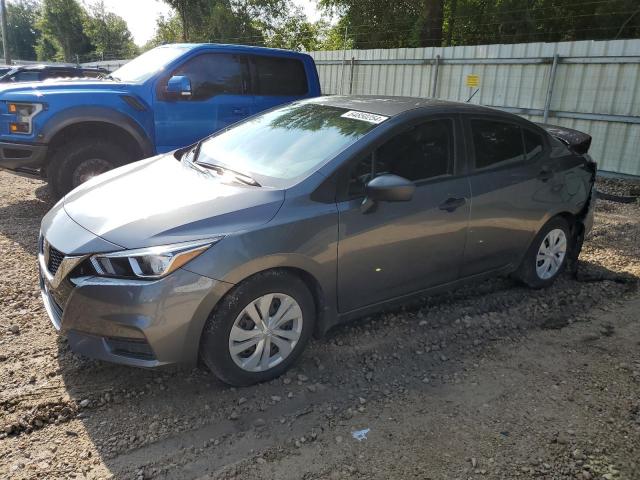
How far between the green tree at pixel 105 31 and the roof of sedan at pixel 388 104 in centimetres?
4885

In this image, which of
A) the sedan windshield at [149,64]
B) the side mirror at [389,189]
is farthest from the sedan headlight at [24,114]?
the side mirror at [389,189]

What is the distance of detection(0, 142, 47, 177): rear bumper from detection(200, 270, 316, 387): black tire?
151 inches

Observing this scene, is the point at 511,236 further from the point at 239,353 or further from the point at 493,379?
the point at 239,353

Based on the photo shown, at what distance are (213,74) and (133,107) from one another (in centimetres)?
115

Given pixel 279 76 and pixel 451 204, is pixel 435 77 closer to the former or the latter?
pixel 279 76

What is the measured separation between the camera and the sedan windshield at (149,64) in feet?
20.4

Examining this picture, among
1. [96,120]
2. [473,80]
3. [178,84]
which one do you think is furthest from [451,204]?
[473,80]

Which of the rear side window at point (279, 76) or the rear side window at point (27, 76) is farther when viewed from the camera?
the rear side window at point (27, 76)

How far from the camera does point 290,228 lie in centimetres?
292

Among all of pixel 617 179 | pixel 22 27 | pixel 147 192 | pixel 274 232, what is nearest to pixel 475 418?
pixel 274 232

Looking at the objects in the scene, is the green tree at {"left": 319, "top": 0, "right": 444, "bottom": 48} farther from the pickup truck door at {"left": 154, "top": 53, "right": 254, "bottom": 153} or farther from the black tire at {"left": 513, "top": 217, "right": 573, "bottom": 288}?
the black tire at {"left": 513, "top": 217, "right": 573, "bottom": 288}

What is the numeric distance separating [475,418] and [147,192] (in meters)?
2.32

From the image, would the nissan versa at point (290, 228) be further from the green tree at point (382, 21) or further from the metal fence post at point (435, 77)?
the green tree at point (382, 21)

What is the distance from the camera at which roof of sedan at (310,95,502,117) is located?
367cm
